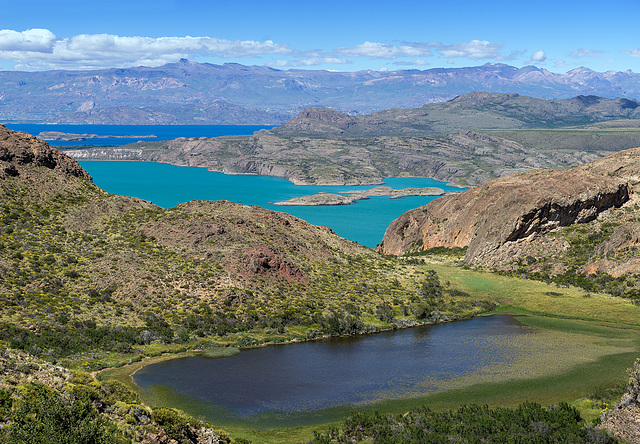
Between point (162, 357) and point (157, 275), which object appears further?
point (157, 275)

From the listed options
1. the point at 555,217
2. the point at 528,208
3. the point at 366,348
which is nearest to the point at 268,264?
the point at 366,348

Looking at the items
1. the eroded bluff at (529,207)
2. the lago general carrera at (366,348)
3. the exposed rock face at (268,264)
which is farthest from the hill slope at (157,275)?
the eroded bluff at (529,207)

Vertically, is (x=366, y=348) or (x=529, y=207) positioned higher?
(x=529, y=207)

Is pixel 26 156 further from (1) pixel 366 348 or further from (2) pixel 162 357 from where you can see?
(1) pixel 366 348

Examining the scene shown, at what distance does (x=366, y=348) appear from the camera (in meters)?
57.8

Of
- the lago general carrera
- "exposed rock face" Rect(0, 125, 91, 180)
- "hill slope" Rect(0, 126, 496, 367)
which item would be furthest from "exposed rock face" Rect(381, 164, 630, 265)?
"exposed rock face" Rect(0, 125, 91, 180)

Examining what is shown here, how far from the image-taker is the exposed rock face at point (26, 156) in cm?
7519

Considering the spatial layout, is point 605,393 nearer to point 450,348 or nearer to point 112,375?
point 450,348

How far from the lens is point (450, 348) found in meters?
58.0

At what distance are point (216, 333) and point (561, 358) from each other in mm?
32755

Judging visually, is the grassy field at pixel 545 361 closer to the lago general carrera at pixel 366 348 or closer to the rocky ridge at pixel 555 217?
the lago general carrera at pixel 366 348

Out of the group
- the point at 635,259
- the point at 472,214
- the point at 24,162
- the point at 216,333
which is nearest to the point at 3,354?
the point at 216,333

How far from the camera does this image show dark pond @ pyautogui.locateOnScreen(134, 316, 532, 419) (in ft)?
143

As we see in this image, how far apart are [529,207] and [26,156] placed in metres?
73.9
